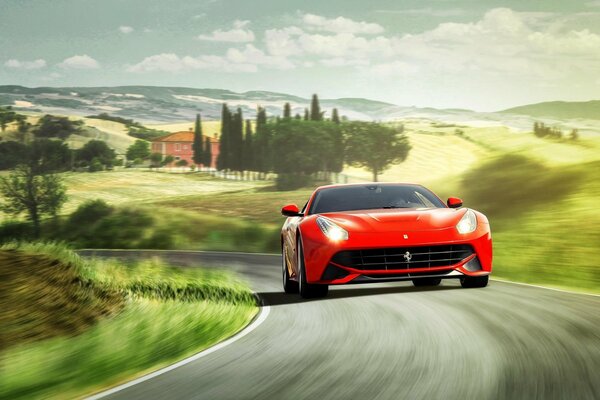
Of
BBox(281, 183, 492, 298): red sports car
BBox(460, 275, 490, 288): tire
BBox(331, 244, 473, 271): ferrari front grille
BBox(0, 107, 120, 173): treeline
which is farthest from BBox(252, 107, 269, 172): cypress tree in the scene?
BBox(331, 244, 473, 271): ferrari front grille

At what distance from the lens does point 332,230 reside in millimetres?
Answer: 12297

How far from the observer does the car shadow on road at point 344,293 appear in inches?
521

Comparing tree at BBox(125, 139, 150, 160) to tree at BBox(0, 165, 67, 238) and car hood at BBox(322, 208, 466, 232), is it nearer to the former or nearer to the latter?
tree at BBox(0, 165, 67, 238)

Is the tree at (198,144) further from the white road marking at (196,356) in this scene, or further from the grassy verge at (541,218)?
the white road marking at (196,356)

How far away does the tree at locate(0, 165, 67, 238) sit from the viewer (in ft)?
345

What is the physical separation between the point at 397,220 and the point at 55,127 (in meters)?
130

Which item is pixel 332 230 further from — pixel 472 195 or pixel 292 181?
pixel 292 181

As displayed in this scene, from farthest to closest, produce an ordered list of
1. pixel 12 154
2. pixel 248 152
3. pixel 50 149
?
pixel 50 149
pixel 12 154
pixel 248 152

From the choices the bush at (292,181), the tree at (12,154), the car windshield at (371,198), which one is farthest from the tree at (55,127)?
the car windshield at (371,198)

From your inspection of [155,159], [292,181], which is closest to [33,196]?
[292,181]

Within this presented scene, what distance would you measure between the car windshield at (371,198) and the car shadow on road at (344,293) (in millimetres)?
1203

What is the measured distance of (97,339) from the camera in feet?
28.6

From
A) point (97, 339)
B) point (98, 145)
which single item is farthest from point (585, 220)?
point (98, 145)

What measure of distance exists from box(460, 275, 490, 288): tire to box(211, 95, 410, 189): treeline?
96.0m
